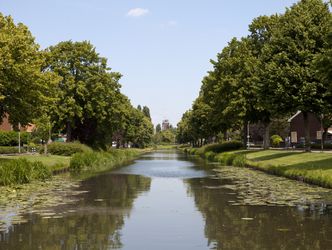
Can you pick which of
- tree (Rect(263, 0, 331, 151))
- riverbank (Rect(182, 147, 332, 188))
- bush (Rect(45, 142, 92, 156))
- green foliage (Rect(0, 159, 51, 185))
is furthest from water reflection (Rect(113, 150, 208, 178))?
tree (Rect(263, 0, 331, 151))

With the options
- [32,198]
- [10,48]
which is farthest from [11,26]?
[32,198]

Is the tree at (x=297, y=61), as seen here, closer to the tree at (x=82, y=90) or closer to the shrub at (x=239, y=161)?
the shrub at (x=239, y=161)

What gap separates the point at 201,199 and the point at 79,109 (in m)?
41.5

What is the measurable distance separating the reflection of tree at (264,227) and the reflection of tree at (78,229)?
291 cm

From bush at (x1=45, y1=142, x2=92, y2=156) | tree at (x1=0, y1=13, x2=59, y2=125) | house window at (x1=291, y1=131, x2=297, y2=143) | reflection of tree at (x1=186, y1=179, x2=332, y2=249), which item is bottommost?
reflection of tree at (x1=186, y1=179, x2=332, y2=249)

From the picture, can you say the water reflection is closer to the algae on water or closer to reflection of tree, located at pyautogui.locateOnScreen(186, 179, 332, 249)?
the algae on water

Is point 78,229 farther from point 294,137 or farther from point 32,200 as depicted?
point 294,137

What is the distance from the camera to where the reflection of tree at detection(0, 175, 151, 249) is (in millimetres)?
11703

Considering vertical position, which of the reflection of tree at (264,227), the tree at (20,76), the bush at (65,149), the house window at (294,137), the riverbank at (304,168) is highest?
the tree at (20,76)

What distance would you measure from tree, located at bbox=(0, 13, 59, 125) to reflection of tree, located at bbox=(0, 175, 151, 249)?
1459 centimetres

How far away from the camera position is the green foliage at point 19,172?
86.3 ft

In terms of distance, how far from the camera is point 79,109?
6000 centimetres

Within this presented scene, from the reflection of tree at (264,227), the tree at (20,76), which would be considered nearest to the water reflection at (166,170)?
the tree at (20,76)

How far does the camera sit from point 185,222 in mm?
15125
